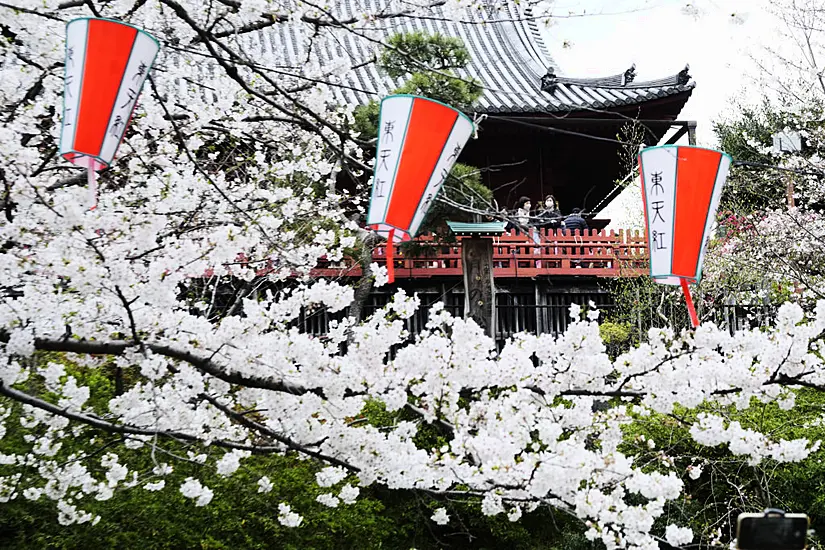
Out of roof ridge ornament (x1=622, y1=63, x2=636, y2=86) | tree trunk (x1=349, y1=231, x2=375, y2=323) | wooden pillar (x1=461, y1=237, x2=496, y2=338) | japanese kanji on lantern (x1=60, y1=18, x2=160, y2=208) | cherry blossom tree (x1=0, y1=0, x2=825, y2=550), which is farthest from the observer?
roof ridge ornament (x1=622, y1=63, x2=636, y2=86)

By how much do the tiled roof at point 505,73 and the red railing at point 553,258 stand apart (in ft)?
5.66

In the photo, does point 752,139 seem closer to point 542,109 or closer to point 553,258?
point 542,109

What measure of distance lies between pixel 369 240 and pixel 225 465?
4.32 metres

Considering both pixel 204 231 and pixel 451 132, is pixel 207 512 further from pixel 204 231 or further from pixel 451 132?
pixel 451 132

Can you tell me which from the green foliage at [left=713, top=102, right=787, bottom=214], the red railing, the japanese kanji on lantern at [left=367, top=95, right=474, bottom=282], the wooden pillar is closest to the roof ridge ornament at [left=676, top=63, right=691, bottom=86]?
the red railing

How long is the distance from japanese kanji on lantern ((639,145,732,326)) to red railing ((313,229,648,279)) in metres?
5.80

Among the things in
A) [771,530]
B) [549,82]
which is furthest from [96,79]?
[549,82]

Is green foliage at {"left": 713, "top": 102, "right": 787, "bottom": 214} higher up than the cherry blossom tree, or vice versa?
green foliage at {"left": 713, "top": 102, "right": 787, "bottom": 214}

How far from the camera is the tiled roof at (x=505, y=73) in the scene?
10414 mm

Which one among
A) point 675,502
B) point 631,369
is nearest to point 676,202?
point 631,369

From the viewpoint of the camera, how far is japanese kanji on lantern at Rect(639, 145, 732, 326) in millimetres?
3715

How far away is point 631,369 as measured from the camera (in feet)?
10.8

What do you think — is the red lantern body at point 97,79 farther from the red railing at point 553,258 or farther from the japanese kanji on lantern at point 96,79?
the red railing at point 553,258

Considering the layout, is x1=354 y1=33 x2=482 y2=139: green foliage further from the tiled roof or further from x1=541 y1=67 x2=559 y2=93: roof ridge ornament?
x1=541 y1=67 x2=559 y2=93: roof ridge ornament
